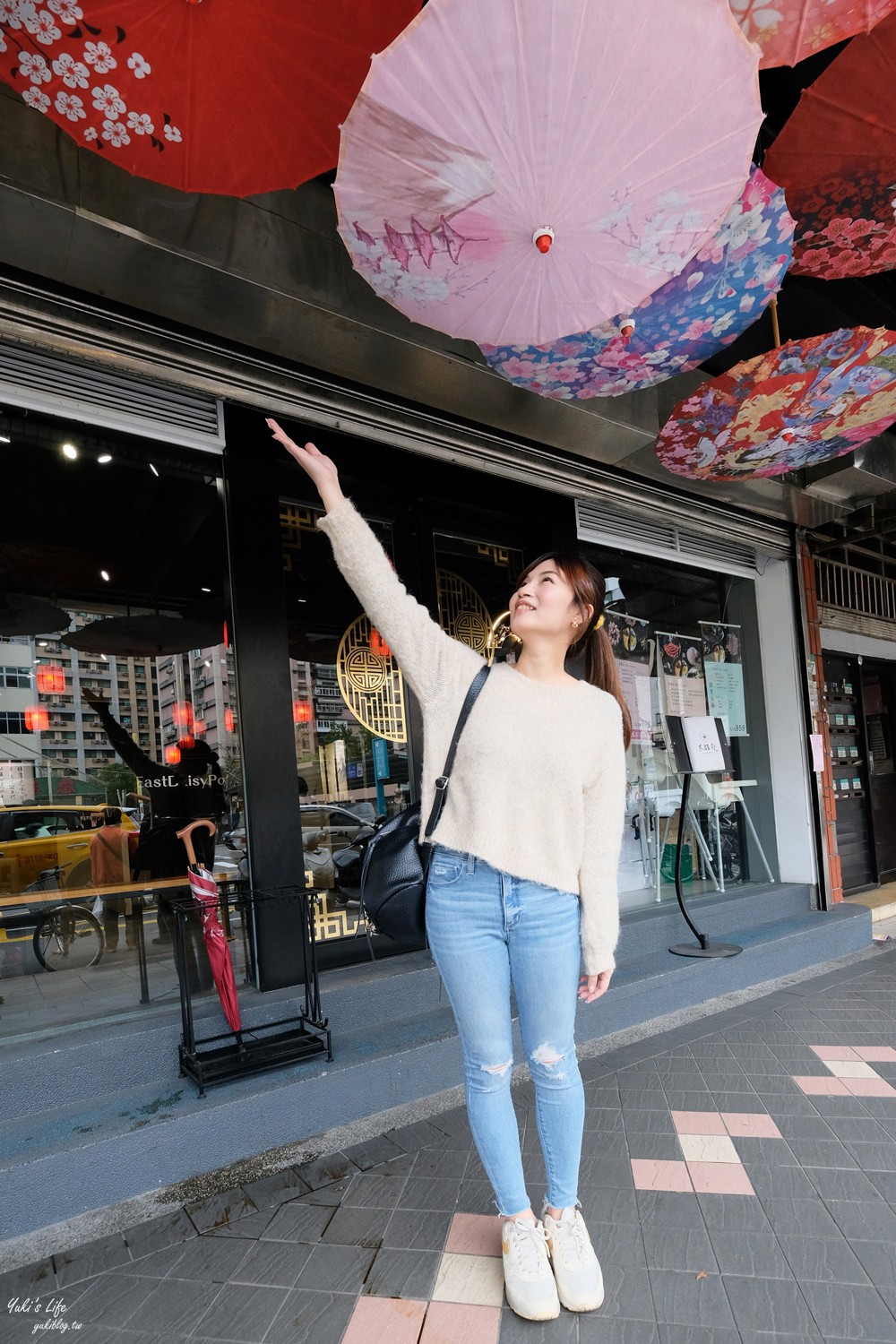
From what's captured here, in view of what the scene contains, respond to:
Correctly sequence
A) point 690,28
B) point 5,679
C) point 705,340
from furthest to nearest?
1. point 5,679
2. point 705,340
3. point 690,28

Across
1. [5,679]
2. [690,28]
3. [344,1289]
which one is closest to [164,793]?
[5,679]

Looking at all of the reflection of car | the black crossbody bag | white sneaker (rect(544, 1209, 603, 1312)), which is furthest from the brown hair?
the reflection of car

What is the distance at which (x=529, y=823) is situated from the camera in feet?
5.87

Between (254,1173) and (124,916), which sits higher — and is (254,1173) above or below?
below

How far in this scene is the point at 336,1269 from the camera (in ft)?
6.68

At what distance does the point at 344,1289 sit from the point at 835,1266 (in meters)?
1.27

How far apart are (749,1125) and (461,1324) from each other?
141 centimetres

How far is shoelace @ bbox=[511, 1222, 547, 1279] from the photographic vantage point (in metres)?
1.79

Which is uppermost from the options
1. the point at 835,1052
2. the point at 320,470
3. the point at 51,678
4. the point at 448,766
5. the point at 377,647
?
the point at 320,470

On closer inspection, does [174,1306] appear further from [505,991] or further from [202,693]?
[202,693]

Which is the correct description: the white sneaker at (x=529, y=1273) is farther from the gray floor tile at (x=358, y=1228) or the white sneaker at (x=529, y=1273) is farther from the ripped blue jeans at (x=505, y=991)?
the gray floor tile at (x=358, y=1228)

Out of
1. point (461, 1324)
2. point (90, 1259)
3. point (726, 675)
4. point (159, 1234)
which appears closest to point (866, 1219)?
point (461, 1324)

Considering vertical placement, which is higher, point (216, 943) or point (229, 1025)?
point (216, 943)

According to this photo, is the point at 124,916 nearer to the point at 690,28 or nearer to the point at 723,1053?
the point at 723,1053
